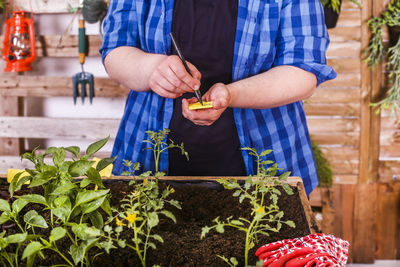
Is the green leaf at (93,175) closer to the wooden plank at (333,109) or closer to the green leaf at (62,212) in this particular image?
the green leaf at (62,212)

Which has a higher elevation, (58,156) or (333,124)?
(58,156)

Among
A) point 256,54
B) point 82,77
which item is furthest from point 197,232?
point 82,77

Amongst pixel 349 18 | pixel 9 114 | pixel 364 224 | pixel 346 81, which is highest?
pixel 349 18

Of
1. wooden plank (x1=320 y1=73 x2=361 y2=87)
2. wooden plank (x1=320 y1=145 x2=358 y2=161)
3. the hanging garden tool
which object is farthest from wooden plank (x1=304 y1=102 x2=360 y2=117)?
the hanging garden tool

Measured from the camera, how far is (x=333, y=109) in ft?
9.83

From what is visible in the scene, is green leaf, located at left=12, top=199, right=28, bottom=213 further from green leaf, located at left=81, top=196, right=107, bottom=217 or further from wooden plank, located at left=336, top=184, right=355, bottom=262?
wooden plank, located at left=336, top=184, right=355, bottom=262

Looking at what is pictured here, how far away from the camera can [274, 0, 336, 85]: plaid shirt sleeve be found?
48.9 inches

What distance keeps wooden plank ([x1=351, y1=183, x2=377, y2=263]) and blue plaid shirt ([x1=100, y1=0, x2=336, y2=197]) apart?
185 cm

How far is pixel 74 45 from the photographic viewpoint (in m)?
2.99

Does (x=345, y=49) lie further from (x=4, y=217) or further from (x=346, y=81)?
(x=4, y=217)

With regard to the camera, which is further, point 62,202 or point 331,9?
point 331,9

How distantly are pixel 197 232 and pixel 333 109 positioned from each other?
2.39 meters

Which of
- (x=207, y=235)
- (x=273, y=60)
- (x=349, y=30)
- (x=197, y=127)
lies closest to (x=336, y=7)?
(x=349, y=30)

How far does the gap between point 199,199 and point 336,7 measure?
198cm
